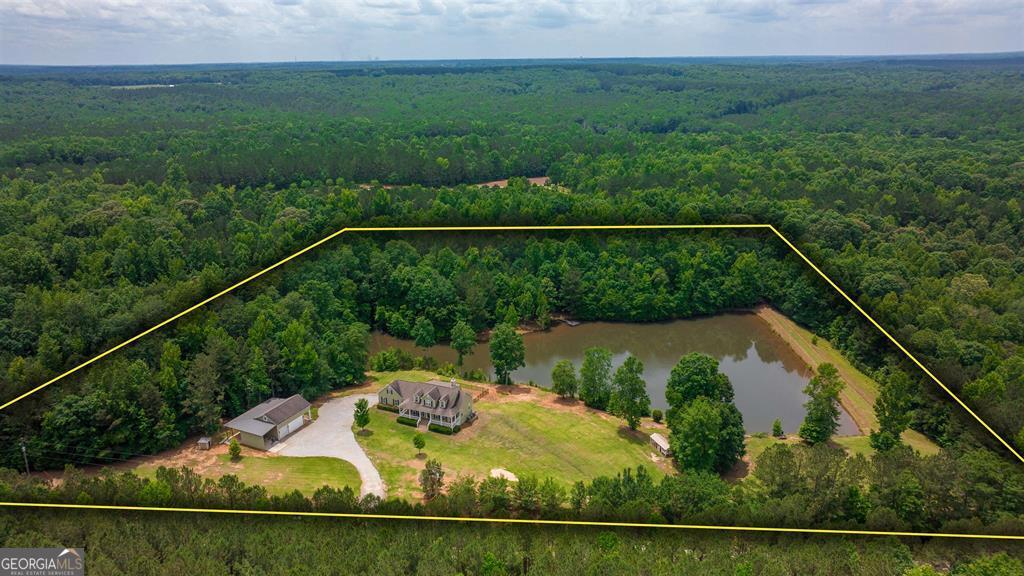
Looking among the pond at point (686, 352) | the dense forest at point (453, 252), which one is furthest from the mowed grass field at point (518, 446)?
the dense forest at point (453, 252)

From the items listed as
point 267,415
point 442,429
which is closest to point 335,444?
point 267,415

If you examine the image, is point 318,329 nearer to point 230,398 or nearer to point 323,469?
point 230,398

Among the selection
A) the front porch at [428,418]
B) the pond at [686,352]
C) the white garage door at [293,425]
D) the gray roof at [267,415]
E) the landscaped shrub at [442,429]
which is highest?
the gray roof at [267,415]

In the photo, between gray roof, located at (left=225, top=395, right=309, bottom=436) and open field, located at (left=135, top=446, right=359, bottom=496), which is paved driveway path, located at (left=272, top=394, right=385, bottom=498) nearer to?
open field, located at (left=135, top=446, right=359, bottom=496)

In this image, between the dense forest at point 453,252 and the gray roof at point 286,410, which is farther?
the gray roof at point 286,410

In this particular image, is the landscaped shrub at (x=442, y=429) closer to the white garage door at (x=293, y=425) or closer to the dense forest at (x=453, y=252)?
the white garage door at (x=293, y=425)

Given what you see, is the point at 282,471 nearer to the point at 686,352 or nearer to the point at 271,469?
the point at 271,469

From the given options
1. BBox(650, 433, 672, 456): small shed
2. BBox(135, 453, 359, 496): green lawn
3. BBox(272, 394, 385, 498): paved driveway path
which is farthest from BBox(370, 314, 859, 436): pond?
BBox(135, 453, 359, 496): green lawn
